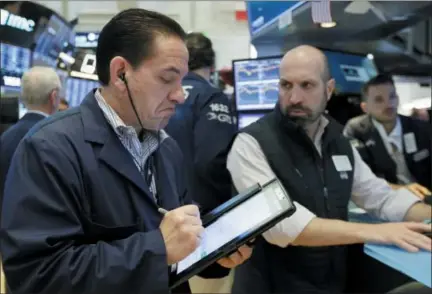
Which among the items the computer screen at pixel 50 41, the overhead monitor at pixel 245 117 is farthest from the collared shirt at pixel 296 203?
the computer screen at pixel 50 41

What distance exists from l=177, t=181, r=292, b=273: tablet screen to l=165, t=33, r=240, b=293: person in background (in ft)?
3.56

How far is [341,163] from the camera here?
6.03ft

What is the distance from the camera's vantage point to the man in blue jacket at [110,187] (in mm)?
933

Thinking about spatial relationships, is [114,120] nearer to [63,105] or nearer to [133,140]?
[133,140]

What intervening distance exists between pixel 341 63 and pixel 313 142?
1.12m

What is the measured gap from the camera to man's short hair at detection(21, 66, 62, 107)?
244 centimetres

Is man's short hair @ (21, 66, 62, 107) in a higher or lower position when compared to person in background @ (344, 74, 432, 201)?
higher

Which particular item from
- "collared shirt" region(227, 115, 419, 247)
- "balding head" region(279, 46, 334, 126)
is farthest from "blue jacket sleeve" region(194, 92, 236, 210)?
"balding head" region(279, 46, 334, 126)

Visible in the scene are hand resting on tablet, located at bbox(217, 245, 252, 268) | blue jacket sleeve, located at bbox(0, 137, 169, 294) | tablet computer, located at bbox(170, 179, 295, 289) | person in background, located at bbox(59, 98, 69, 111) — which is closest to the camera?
blue jacket sleeve, located at bbox(0, 137, 169, 294)

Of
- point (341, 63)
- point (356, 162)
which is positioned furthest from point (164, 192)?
Result: point (341, 63)

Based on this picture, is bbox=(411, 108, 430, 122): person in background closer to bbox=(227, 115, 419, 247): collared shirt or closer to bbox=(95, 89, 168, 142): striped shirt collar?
bbox=(227, 115, 419, 247): collared shirt

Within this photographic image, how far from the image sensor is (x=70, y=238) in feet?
3.16

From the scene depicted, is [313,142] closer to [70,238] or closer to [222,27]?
[222,27]

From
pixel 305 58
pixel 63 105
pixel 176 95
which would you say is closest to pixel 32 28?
pixel 63 105
